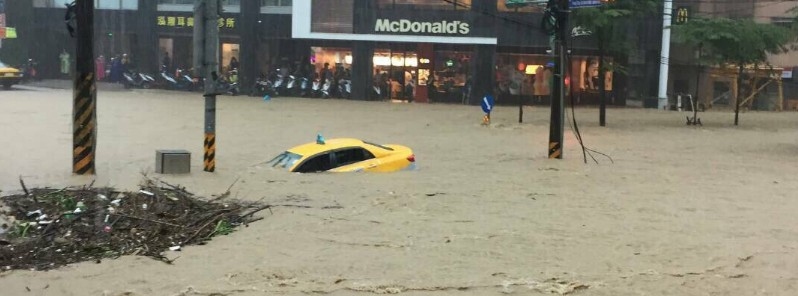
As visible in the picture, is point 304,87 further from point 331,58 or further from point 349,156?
point 349,156

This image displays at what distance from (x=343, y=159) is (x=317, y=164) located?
1.63ft

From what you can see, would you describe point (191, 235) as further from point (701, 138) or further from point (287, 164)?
point (701, 138)

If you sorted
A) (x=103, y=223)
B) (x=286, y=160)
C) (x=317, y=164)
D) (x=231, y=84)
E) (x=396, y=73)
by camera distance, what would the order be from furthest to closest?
(x=231, y=84), (x=396, y=73), (x=286, y=160), (x=317, y=164), (x=103, y=223)

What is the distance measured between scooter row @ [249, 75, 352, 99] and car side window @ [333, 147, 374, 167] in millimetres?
25778

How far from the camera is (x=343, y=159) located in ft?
50.9

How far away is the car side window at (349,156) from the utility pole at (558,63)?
192 inches

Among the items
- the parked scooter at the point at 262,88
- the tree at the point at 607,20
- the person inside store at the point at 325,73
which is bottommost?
the parked scooter at the point at 262,88

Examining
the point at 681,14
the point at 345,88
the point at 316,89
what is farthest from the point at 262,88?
the point at 681,14

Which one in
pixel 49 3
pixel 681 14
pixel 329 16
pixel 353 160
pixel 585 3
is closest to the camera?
pixel 353 160

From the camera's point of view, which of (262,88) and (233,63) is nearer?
(262,88)

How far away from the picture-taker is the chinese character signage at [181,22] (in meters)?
42.7

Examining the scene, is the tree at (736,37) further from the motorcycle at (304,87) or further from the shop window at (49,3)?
the shop window at (49,3)

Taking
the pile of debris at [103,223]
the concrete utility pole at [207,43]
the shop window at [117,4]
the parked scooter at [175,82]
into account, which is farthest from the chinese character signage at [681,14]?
the pile of debris at [103,223]

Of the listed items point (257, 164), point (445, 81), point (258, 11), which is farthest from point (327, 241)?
point (258, 11)
